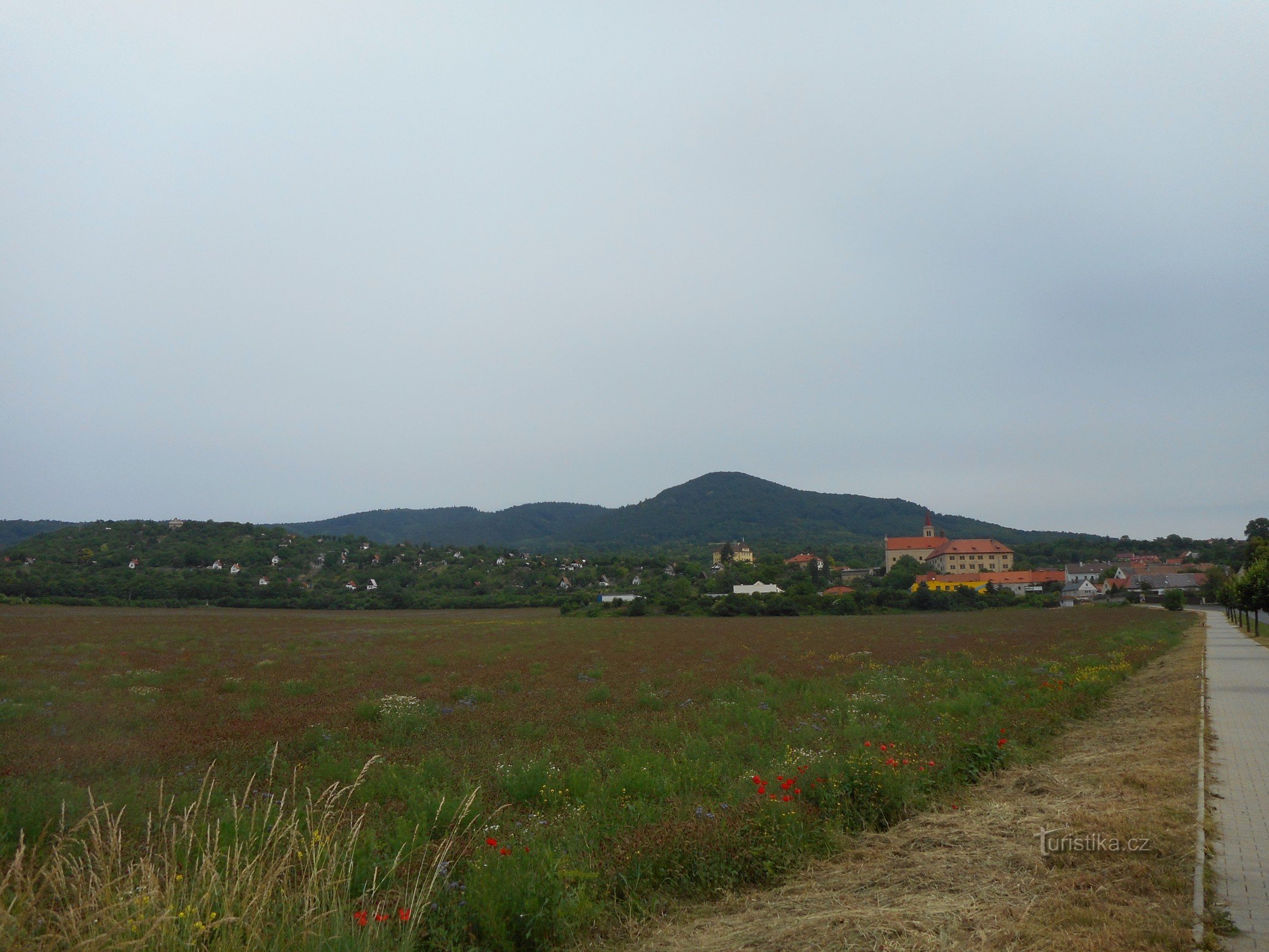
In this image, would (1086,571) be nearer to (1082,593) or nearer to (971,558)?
(971,558)

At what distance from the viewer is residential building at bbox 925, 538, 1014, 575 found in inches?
5276

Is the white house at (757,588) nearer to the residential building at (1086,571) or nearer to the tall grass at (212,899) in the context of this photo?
the residential building at (1086,571)

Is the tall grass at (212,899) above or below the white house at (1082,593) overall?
above

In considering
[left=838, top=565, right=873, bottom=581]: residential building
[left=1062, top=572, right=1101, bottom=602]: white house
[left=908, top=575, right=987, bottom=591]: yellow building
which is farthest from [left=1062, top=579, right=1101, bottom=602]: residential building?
[left=838, top=565, right=873, bottom=581]: residential building

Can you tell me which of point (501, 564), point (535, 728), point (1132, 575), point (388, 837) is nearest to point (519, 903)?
point (388, 837)

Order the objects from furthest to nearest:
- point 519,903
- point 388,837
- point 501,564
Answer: point 501,564 → point 388,837 → point 519,903

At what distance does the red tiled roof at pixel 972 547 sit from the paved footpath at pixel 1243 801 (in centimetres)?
12739

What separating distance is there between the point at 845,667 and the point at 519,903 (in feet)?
64.6

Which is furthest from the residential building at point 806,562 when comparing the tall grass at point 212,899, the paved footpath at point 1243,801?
the tall grass at point 212,899

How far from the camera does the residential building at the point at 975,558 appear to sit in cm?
13400

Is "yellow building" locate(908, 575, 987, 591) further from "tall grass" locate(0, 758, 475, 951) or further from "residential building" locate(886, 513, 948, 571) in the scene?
"tall grass" locate(0, 758, 475, 951)

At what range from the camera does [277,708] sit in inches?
541

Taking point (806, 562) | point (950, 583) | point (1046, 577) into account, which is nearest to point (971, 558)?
point (1046, 577)

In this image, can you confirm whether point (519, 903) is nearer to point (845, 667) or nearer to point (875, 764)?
point (875, 764)
